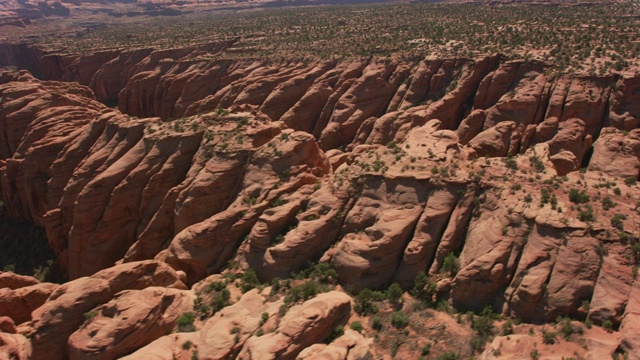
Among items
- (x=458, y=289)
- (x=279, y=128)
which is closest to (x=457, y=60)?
(x=279, y=128)

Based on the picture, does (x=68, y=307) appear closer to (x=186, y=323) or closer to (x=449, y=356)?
(x=186, y=323)

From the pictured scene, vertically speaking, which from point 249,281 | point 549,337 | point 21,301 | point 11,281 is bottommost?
point 11,281

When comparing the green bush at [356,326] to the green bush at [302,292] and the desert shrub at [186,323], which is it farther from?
the desert shrub at [186,323]

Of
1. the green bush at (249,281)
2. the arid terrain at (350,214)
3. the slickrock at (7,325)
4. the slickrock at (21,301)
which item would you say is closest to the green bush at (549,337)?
the arid terrain at (350,214)

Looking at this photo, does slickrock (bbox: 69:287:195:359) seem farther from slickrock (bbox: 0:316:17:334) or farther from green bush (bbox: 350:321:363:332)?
green bush (bbox: 350:321:363:332)

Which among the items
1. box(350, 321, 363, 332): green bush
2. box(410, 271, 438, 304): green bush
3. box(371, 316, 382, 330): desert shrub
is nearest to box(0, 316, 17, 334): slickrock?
box(350, 321, 363, 332): green bush

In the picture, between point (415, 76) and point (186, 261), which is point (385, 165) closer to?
point (186, 261)

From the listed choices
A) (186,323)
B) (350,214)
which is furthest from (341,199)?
(186,323)
